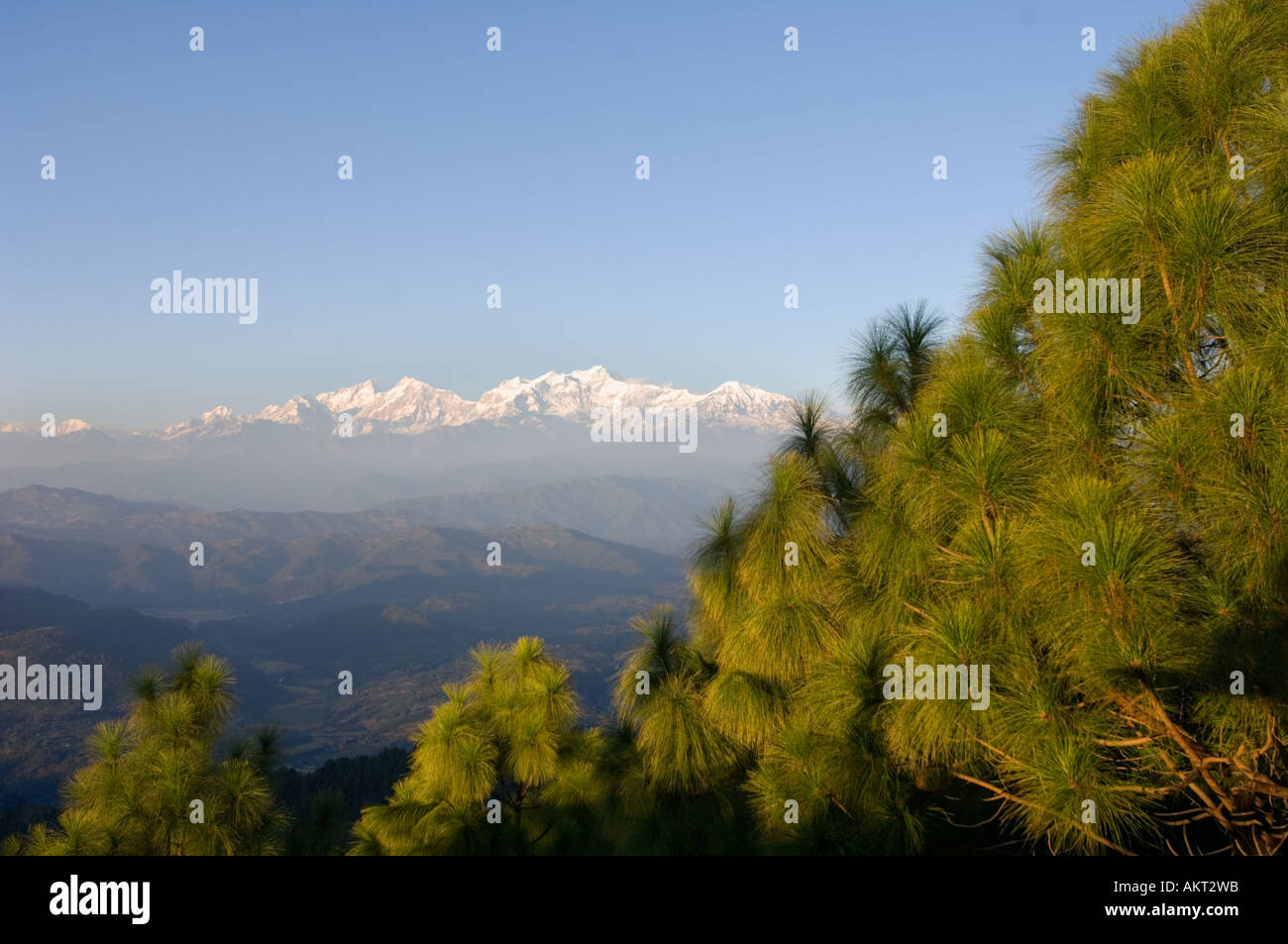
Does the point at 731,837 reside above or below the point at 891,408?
below

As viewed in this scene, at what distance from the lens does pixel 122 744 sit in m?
7.66

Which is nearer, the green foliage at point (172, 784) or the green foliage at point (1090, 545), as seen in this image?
the green foliage at point (1090, 545)

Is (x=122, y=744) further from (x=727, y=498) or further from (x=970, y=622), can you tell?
(x=970, y=622)

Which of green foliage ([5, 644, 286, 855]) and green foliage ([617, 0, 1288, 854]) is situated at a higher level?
green foliage ([617, 0, 1288, 854])

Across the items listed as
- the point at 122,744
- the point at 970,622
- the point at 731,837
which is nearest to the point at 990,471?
the point at 970,622

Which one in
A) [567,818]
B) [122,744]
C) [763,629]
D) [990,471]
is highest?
[990,471]

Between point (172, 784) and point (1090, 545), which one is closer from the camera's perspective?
point (1090, 545)

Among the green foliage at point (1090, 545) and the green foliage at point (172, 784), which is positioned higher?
the green foliage at point (1090, 545)

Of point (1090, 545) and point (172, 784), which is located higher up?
point (1090, 545)

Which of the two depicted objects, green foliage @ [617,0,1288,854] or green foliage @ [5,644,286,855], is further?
green foliage @ [5,644,286,855]

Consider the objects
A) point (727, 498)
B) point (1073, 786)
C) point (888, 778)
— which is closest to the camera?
point (1073, 786)
